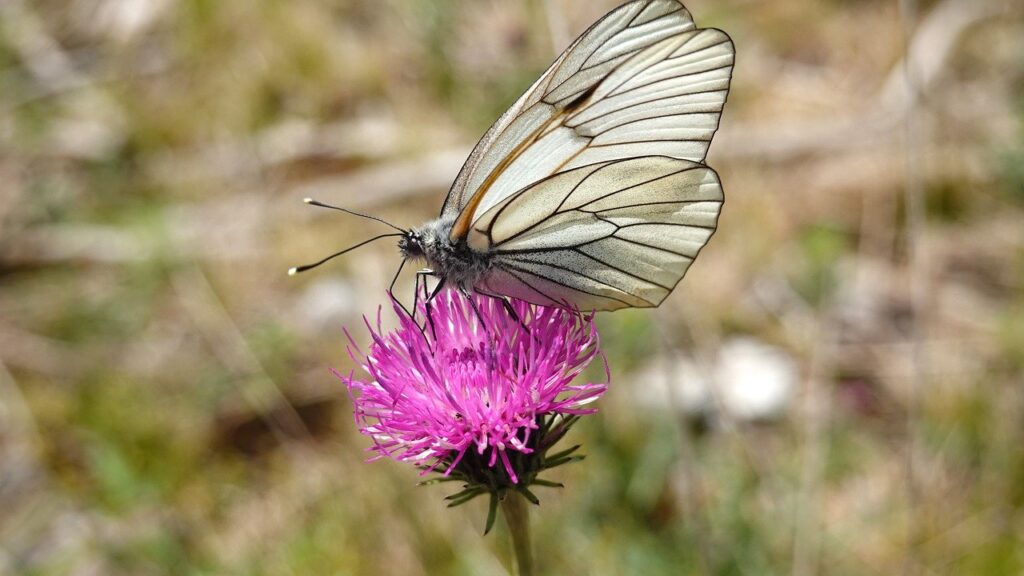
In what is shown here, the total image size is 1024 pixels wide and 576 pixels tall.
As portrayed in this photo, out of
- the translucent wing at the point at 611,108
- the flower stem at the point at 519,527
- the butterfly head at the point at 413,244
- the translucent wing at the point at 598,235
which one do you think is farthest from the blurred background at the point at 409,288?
the flower stem at the point at 519,527

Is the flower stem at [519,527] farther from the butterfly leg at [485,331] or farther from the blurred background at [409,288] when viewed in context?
the blurred background at [409,288]

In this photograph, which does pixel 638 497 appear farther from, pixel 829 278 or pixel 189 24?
pixel 189 24

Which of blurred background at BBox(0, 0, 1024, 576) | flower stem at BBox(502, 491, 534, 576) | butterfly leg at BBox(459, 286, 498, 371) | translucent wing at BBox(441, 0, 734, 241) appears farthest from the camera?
blurred background at BBox(0, 0, 1024, 576)

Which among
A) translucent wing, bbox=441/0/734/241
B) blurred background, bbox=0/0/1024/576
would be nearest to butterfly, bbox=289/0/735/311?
translucent wing, bbox=441/0/734/241

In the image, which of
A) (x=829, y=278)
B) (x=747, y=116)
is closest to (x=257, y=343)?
(x=829, y=278)

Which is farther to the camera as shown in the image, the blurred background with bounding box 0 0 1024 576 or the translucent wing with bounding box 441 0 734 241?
the blurred background with bounding box 0 0 1024 576

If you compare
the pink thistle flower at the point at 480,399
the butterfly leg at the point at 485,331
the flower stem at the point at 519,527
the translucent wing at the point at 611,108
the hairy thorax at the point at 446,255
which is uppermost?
the translucent wing at the point at 611,108

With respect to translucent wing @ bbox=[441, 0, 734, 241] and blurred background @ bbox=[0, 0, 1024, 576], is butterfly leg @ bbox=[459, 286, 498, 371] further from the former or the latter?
blurred background @ bbox=[0, 0, 1024, 576]
